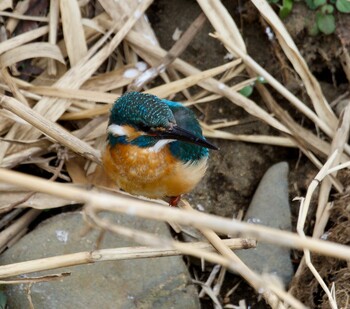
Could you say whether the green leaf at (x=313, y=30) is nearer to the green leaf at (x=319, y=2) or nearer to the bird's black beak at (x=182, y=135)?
the green leaf at (x=319, y=2)

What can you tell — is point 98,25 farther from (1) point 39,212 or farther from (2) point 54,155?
(1) point 39,212

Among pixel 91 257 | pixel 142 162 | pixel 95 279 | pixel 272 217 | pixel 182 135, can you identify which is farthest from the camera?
pixel 272 217

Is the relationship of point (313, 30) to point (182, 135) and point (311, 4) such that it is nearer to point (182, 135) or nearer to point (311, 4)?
point (311, 4)

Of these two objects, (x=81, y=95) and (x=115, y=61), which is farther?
(x=115, y=61)

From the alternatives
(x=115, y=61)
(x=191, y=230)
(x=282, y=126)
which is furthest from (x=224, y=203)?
(x=115, y=61)

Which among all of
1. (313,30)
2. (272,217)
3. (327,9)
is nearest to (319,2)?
(327,9)

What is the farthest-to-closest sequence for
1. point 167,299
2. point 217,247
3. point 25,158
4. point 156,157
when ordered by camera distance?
point 25,158 → point 167,299 → point 156,157 → point 217,247

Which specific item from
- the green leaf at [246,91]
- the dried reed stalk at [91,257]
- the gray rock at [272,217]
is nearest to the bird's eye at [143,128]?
the dried reed stalk at [91,257]
